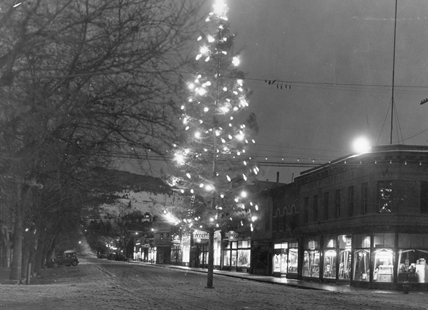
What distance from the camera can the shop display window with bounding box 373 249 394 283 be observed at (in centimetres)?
4041

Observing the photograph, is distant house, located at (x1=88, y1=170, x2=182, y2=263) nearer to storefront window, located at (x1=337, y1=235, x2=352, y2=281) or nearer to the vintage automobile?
the vintage automobile

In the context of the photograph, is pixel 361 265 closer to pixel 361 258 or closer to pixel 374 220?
pixel 361 258

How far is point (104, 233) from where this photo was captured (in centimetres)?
14875

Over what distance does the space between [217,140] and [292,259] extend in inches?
991

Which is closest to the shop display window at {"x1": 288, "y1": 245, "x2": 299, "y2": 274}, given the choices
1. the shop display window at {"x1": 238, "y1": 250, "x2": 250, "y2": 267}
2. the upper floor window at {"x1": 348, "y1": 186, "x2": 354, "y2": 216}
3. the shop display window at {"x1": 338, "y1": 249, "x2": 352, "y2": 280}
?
the shop display window at {"x1": 338, "y1": 249, "x2": 352, "y2": 280}

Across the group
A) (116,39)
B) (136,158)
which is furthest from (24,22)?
(136,158)

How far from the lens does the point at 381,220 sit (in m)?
41.4


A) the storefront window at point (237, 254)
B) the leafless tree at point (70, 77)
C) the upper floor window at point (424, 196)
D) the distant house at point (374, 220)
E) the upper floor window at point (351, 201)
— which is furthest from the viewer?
the storefront window at point (237, 254)

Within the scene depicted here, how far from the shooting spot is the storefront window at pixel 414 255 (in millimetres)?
40156

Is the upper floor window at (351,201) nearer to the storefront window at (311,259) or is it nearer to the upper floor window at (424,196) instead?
the upper floor window at (424,196)

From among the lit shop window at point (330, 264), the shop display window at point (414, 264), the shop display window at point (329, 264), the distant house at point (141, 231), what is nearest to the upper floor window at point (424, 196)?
the shop display window at point (414, 264)

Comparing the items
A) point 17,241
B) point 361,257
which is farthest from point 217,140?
point 361,257

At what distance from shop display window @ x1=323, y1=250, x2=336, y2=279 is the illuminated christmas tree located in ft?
52.6

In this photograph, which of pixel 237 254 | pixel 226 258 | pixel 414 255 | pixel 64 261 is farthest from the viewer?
pixel 64 261
